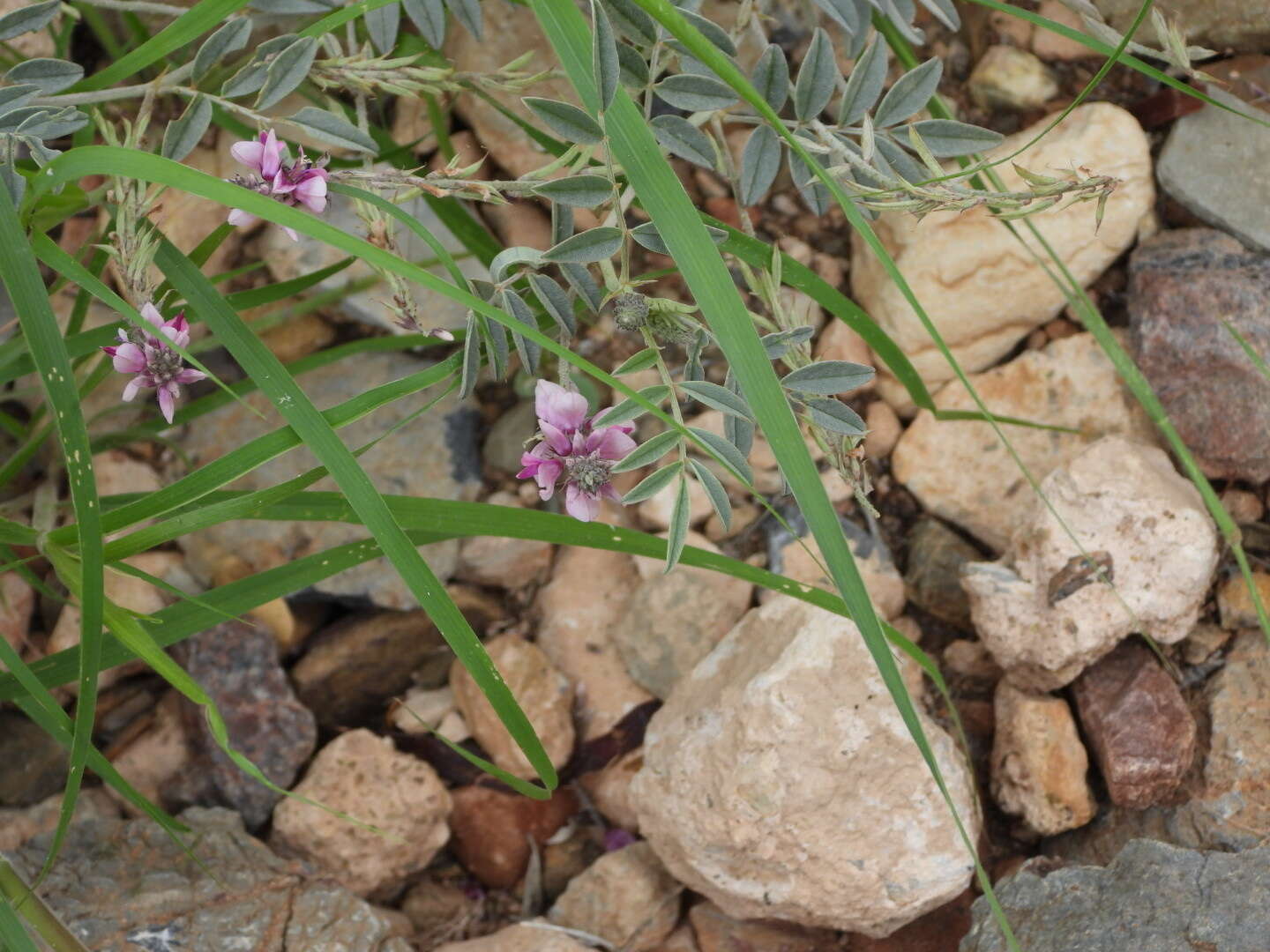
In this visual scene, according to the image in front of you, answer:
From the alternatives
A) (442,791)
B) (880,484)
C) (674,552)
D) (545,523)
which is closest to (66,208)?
(545,523)

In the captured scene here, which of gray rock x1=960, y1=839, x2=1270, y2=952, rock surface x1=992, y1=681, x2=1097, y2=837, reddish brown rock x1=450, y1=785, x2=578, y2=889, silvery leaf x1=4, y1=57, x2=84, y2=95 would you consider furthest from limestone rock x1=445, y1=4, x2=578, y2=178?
gray rock x1=960, y1=839, x2=1270, y2=952

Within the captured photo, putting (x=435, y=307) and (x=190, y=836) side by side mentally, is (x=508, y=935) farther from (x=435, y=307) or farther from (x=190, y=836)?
(x=435, y=307)

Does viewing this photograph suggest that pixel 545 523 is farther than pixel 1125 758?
No

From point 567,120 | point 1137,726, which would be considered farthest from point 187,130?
point 1137,726

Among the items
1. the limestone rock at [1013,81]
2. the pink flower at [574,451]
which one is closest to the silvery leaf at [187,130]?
the pink flower at [574,451]

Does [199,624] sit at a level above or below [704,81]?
Answer: below

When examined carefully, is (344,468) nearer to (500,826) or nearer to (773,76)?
(773,76)
